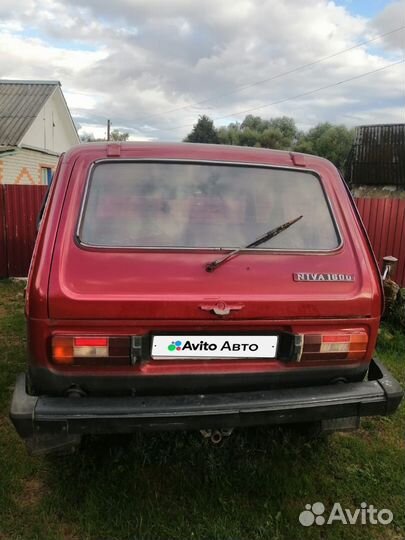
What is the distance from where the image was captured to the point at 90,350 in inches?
76.5

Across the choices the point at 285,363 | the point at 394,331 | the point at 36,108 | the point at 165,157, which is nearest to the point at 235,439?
the point at 285,363

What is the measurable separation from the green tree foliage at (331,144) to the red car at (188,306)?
5502 cm

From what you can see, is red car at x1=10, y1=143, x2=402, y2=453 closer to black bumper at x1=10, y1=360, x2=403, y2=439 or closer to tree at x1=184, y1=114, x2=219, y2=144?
black bumper at x1=10, y1=360, x2=403, y2=439

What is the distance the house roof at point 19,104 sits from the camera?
53.4 feet

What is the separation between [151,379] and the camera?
2025mm

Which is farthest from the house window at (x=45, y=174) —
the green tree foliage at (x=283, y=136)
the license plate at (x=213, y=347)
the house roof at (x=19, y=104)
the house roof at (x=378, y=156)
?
the green tree foliage at (x=283, y=136)

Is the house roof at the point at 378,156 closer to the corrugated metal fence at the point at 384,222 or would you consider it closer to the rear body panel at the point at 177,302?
the corrugated metal fence at the point at 384,222

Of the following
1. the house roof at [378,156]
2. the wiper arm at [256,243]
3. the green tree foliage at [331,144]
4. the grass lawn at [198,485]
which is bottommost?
the grass lawn at [198,485]

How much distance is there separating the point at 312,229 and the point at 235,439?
4.82ft

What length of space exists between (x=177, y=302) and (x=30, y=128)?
17761 mm

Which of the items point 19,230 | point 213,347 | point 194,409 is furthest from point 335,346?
point 19,230

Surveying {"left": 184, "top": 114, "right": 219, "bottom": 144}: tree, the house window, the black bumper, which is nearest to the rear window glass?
the black bumper

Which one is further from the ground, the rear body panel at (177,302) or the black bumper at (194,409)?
the rear body panel at (177,302)

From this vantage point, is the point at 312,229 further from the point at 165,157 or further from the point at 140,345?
the point at 140,345
